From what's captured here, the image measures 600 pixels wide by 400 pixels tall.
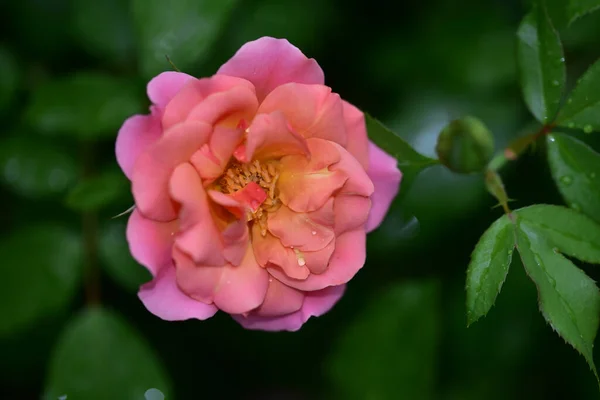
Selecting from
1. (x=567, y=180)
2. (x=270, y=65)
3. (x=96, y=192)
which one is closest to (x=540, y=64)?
(x=567, y=180)

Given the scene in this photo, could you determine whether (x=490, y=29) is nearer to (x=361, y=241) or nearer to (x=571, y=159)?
(x=571, y=159)

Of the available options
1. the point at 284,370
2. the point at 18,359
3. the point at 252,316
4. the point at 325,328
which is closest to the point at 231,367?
the point at 284,370

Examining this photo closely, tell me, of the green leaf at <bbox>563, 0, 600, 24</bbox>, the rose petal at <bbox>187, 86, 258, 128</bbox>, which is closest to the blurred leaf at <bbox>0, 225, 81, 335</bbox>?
the rose petal at <bbox>187, 86, 258, 128</bbox>

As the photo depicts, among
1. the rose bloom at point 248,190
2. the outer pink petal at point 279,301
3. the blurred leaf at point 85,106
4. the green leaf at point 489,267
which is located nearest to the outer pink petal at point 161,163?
the rose bloom at point 248,190

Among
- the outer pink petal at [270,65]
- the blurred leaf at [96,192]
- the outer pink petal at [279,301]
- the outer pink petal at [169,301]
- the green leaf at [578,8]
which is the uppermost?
the green leaf at [578,8]

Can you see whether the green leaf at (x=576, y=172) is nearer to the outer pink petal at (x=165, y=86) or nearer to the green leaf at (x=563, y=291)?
the green leaf at (x=563, y=291)

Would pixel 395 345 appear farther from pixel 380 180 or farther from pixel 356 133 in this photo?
pixel 356 133
